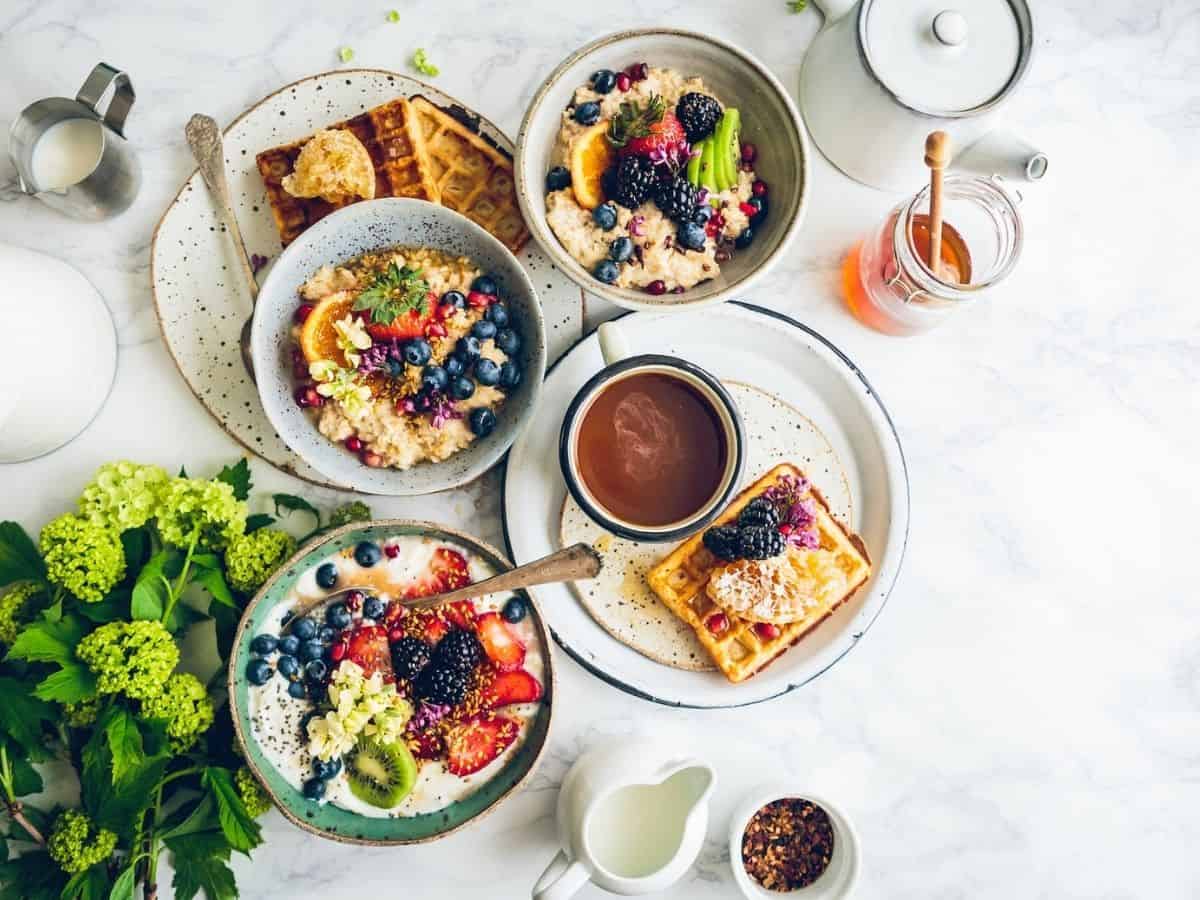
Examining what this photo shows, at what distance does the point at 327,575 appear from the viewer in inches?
85.1

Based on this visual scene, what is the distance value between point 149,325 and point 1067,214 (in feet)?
7.49

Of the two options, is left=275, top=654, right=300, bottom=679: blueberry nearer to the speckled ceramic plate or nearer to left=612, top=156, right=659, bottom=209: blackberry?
the speckled ceramic plate

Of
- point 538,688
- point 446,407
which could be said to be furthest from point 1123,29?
point 538,688

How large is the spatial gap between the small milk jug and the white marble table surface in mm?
199

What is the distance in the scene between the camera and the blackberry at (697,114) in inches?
83.3

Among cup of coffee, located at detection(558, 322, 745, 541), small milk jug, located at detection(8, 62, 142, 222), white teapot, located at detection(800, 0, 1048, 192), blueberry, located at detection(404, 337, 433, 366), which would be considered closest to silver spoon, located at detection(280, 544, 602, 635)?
cup of coffee, located at detection(558, 322, 745, 541)

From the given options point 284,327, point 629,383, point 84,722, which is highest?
point 284,327

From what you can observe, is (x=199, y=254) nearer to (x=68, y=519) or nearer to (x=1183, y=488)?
(x=68, y=519)

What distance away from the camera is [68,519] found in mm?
2053

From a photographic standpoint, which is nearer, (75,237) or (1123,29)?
(75,237)

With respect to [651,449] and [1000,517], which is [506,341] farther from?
[1000,517]

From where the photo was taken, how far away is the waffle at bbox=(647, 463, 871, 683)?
2260mm

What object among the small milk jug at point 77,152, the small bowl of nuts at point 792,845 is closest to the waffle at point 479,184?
the small milk jug at point 77,152

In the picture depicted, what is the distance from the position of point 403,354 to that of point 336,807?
1.00 meters
